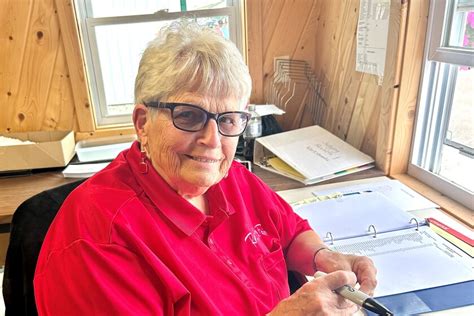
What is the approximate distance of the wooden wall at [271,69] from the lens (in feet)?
5.34

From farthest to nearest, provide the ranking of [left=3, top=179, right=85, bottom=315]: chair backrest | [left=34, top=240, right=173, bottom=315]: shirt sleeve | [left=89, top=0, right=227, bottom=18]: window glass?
[left=89, top=0, right=227, bottom=18]: window glass, [left=3, top=179, right=85, bottom=315]: chair backrest, [left=34, top=240, right=173, bottom=315]: shirt sleeve

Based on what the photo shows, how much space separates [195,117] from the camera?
2.92ft

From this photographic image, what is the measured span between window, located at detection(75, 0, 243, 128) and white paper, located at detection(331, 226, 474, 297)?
1.32 metres

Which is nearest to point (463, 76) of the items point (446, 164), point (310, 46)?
point (446, 164)

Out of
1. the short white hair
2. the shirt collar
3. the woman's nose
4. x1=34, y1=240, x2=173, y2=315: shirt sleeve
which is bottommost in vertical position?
x1=34, y1=240, x2=173, y2=315: shirt sleeve

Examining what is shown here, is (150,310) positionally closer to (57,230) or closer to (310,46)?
(57,230)

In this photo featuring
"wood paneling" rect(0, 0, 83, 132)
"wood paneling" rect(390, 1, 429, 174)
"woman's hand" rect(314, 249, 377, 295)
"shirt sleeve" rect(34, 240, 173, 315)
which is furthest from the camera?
"wood paneling" rect(0, 0, 83, 132)

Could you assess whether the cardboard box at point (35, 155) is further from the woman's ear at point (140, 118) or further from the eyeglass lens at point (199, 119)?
the eyeglass lens at point (199, 119)

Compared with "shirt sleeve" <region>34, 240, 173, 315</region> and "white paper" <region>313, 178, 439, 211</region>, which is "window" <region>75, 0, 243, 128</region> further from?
"shirt sleeve" <region>34, 240, 173, 315</region>

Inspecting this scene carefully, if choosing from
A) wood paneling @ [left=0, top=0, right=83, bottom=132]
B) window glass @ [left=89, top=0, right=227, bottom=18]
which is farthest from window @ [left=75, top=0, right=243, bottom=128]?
wood paneling @ [left=0, top=0, right=83, bottom=132]

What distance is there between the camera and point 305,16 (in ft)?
6.91

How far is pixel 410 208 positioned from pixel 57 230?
3.61ft

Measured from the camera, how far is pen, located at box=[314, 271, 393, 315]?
2.51 ft

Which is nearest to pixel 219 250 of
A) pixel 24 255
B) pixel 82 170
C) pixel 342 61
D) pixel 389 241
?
pixel 24 255
